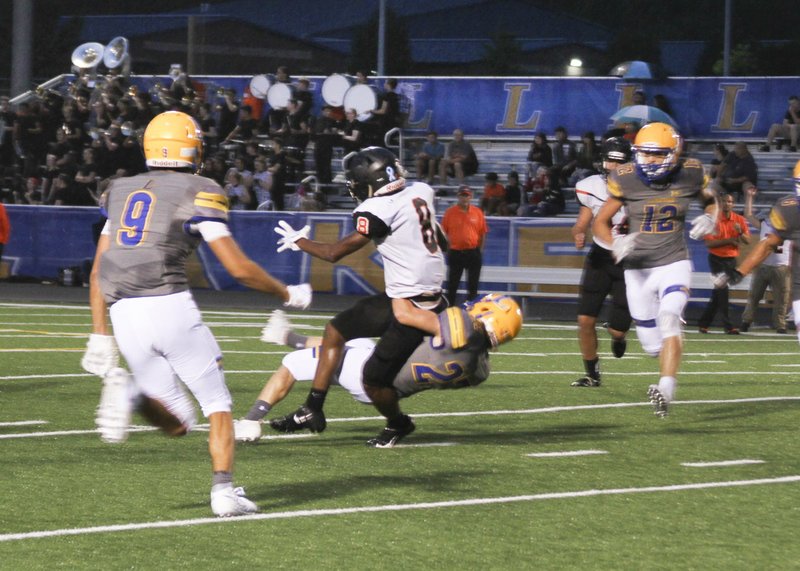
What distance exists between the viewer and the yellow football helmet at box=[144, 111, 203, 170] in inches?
256

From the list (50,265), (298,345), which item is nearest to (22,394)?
(298,345)

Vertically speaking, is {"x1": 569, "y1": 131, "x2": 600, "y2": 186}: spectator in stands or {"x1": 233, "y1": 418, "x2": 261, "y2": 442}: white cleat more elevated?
{"x1": 569, "y1": 131, "x2": 600, "y2": 186}: spectator in stands

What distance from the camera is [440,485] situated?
7520 millimetres

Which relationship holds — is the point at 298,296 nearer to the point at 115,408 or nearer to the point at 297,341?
the point at 115,408

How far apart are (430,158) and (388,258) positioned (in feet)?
55.5

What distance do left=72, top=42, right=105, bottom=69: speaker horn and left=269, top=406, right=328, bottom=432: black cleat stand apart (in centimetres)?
2283

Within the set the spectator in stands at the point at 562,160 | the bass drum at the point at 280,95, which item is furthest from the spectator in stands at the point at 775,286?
the bass drum at the point at 280,95

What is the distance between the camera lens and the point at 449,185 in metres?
25.3

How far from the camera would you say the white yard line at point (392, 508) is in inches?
246

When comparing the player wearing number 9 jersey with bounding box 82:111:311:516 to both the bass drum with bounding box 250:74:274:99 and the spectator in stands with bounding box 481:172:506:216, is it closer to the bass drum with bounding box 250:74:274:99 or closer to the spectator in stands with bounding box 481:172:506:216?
the spectator in stands with bounding box 481:172:506:216

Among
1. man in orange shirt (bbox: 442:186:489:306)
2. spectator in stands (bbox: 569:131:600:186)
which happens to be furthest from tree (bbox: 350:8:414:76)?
man in orange shirt (bbox: 442:186:489:306)

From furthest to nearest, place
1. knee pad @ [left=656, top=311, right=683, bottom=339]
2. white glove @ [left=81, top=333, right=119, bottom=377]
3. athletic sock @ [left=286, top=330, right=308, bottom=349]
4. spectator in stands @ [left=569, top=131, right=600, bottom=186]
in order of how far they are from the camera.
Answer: spectator in stands @ [left=569, top=131, right=600, bottom=186] → knee pad @ [left=656, top=311, right=683, bottom=339] → athletic sock @ [left=286, top=330, right=308, bottom=349] → white glove @ [left=81, top=333, right=119, bottom=377]

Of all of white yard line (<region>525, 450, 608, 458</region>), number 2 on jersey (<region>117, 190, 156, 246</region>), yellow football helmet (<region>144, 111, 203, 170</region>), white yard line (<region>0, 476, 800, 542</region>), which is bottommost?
white yard line (<region>525, 450, 608, 458</region>)

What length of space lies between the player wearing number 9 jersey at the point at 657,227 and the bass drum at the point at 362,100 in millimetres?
15187
